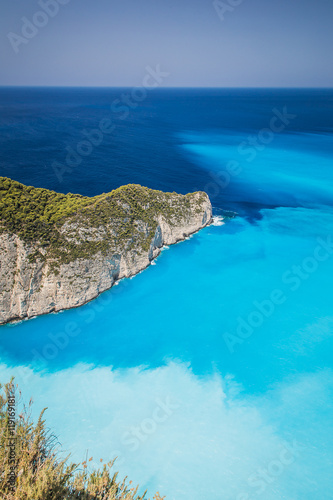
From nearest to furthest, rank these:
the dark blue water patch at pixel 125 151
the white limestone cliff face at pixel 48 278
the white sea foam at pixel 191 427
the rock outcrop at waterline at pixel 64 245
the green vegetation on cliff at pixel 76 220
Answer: the white sea foam at pixel 191 427 < the white limestone cliff face at pixel 48 278 < the rock outcrop at waterline at pixel 64 245 < the green vegetation on cliff at pixel 76 220 < the dark blue water patch at pixel 125 151

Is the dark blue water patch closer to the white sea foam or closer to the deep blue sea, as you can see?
the deep blue sea

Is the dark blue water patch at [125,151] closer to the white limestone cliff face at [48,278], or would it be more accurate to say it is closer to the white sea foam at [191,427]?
the white limestone cliff face at [48,278]

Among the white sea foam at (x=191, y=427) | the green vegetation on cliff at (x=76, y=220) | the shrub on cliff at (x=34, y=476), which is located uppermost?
the green vegetation on cliff at (x=76, y=220)

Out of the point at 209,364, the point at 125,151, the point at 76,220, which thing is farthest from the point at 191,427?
the point at 125,151

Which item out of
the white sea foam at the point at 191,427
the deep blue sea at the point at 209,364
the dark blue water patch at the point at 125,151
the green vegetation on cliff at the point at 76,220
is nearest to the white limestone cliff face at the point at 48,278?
the green vegetation on cliff at the point at 76,220

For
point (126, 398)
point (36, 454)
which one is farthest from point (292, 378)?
point (36, 454)

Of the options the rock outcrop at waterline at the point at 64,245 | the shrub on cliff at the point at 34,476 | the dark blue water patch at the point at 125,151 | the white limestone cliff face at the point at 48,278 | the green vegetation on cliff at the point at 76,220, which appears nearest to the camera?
the shrub on cliff at the point at 34,476

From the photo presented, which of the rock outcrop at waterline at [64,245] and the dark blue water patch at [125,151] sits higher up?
the dark blue water patch at [125,151]
